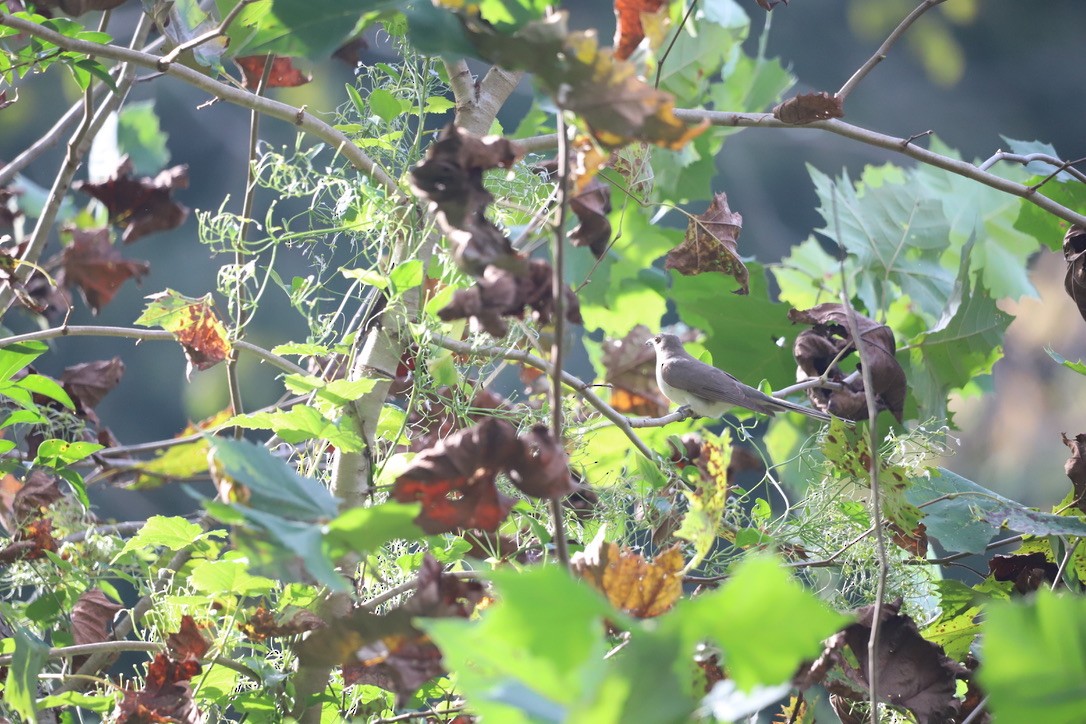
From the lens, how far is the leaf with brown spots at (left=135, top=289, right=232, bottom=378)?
604 mm

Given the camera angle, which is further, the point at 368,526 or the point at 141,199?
the point at 141,199

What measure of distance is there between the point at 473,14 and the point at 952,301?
638 millimetres

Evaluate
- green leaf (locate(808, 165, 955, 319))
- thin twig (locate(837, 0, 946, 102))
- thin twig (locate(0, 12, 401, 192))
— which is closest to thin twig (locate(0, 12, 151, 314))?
thin twig (locate(0, 12, 401, 192))

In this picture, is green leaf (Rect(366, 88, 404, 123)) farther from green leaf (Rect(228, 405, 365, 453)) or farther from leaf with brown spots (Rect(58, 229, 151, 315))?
leaf with brown spots (Rect(58, 229, 151, 315))

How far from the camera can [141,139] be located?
4.45 feet

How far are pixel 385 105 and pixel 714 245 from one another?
0.26 m


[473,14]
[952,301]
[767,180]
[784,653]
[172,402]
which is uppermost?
[473,14]

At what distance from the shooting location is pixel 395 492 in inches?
14.5

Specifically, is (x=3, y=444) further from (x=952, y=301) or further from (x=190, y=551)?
(x=952, y=301)

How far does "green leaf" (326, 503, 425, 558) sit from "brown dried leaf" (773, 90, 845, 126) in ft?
1.22

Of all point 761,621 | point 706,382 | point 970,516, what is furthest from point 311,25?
point 706,382

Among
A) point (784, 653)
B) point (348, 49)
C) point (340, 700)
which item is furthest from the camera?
point (348, 49)

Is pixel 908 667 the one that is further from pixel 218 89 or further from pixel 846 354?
pixel 218 89

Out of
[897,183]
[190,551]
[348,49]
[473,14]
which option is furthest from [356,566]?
[897,183]
